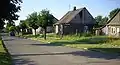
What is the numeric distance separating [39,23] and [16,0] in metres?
37.1

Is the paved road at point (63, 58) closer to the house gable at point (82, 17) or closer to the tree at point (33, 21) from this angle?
the house gable at point (82, 17)

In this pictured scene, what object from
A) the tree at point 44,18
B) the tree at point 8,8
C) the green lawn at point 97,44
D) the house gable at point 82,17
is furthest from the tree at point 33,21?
the tree at point 8,8

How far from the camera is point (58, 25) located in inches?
3625

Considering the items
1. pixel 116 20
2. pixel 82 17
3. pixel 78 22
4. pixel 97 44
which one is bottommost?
pixel 97 44

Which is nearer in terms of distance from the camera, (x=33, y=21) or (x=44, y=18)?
(x=44, y=18)

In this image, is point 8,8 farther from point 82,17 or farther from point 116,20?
point 82,17

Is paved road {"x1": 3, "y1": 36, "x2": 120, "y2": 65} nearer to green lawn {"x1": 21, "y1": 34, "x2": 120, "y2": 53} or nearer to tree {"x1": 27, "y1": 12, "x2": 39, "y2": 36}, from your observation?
green lawn {"x1": 21, "y1": 34, "x2": 120, "y2": 53}

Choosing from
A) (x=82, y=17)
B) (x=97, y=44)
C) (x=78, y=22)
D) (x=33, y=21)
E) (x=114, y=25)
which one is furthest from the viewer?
(x=33, y=21)

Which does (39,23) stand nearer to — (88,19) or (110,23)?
(110,23)

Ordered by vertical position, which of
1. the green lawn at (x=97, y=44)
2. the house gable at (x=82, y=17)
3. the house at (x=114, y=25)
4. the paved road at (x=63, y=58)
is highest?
the house gable at (x=82, y=17)

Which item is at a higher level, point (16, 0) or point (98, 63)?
point (16, 0)

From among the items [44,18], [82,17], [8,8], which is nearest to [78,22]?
[82,17]

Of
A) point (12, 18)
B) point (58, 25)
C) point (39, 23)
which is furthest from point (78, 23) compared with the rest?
point (12, 18)

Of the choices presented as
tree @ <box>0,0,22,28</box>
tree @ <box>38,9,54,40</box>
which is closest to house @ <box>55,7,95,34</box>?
tree @ <box>38,9,54,40</box>
